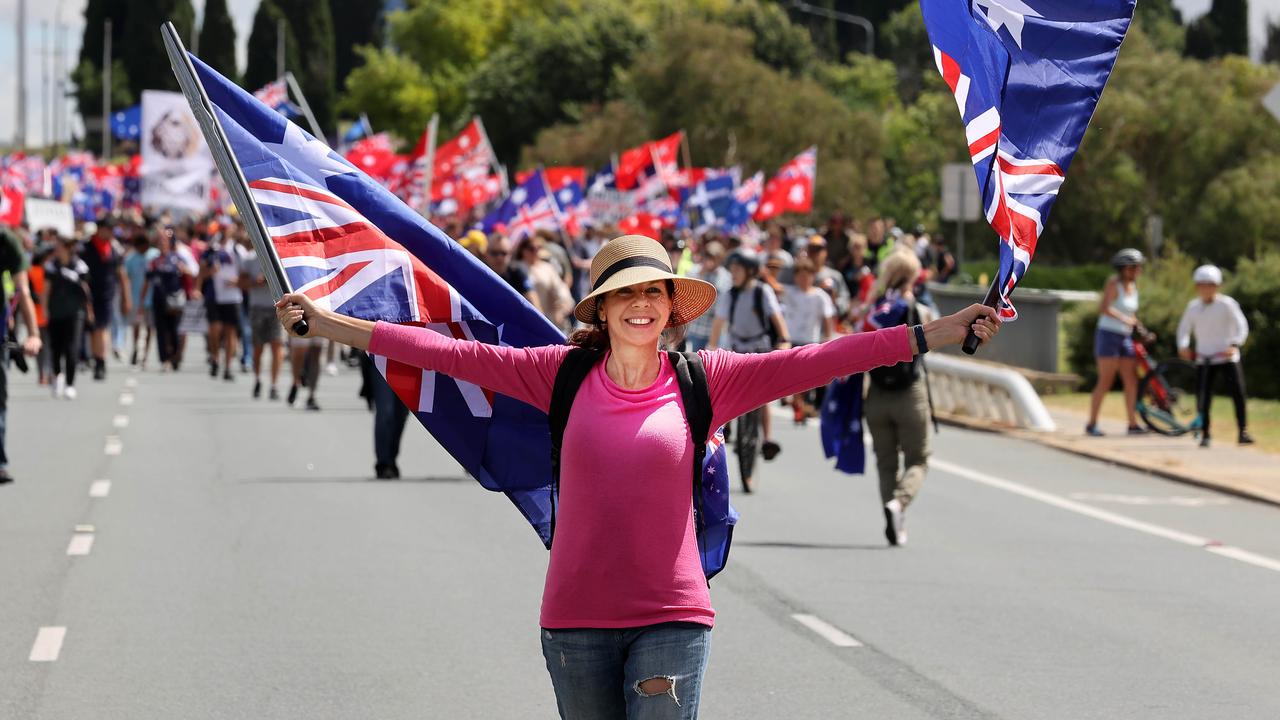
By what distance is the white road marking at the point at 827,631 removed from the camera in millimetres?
9234

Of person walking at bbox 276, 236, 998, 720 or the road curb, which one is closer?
person walking at bbox 276, 236, 998, 720

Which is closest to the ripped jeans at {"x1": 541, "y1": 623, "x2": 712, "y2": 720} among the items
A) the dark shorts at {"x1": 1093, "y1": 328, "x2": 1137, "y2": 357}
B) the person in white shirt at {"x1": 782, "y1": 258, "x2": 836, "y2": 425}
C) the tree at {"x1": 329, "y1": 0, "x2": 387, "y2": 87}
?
the person in white shirt at {"x1": 782, "y1": 258, "x2": 836, "y2": 425}

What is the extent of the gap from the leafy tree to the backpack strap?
116269 mm

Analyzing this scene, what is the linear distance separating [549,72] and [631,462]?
305ft

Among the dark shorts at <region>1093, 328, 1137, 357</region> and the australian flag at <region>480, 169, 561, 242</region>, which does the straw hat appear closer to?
the dark shorts at <region>1093, 328, 1137, 357</region>

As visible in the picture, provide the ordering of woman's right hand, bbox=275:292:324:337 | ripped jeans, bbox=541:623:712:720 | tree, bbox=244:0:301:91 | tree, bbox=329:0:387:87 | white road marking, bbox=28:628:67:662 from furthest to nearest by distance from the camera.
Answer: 1. tree, bbox=329:0:387:87
2. tree, bbox=244:0:301:91
3. white road marking, bbox=28:628:67:662
4. woman's right hand, bbox=275:292:324:337
5. ripped jeans, bbox=541:623:712:720

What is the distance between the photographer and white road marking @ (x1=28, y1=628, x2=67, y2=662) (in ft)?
28.3

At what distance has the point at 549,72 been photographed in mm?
96625

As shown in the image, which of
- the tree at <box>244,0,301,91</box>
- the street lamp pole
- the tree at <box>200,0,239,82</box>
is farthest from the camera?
the tree at <box>244,0,301,91</box>

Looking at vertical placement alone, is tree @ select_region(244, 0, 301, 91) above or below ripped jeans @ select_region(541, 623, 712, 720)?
above

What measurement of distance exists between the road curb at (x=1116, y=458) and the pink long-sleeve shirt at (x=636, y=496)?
35.8 ft

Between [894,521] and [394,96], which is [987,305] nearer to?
[894,521]

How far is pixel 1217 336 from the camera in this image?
19.2m

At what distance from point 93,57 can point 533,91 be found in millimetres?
56183
